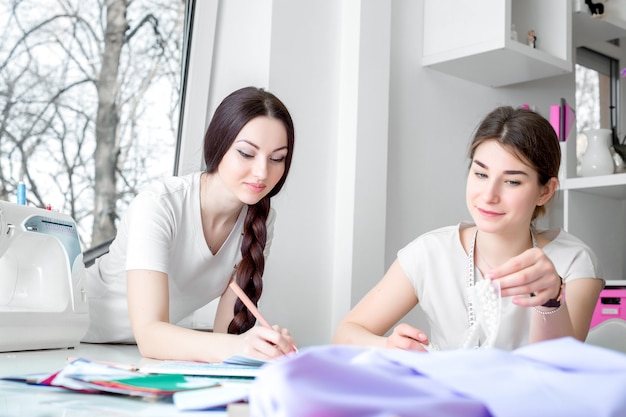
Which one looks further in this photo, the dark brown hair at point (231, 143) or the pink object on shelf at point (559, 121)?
the pink object on shelf at point (559, 121)

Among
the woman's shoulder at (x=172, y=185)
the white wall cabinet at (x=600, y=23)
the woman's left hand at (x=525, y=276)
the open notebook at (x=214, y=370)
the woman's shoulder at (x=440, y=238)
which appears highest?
the white wall cabinet at (x=600, y=23)

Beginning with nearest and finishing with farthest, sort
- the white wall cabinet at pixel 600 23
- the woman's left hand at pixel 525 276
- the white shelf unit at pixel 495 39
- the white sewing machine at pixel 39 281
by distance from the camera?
1. the woman's left hand at pixel 525 276
2. the white sewing machine at pixel 39 281
3. the white shelf unit at pixel 495 39
4. the white wall cabinet at pixel 600 23

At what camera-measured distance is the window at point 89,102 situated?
2.22 metres

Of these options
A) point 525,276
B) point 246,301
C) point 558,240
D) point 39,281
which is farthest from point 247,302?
point 558,240

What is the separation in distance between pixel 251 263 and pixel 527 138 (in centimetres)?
71

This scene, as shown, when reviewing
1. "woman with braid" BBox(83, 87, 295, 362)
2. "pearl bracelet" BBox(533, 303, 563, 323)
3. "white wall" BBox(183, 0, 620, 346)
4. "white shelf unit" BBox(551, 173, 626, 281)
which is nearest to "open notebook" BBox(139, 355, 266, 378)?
"woman with braid" BBox(83, 87, 295, 362)

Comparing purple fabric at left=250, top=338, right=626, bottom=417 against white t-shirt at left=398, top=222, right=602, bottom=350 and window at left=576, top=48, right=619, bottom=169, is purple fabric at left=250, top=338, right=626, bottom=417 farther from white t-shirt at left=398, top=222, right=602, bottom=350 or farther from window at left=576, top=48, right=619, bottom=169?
window at left=576, top=48, right=619, bottom=169

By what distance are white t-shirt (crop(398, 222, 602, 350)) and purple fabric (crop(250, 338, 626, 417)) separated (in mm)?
1072

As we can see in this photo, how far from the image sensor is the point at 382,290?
1.72 meters

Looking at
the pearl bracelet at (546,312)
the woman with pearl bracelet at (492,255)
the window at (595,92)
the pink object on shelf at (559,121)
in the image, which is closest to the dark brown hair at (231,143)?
the woman with pearl bracelet at (492,255)

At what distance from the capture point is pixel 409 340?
1.30 metres

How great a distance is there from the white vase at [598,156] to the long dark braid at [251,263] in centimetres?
165

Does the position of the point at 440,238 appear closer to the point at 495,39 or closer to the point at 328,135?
the point at 328,135

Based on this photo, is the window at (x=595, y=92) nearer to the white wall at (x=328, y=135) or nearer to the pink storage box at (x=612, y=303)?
the pink storage box at (x=612, y=303)
